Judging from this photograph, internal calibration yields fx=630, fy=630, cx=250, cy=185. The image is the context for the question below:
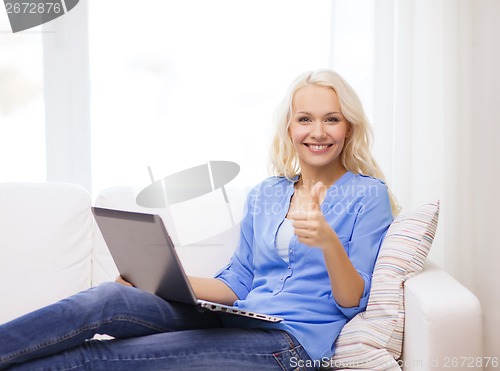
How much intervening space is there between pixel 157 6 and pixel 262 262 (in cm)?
127

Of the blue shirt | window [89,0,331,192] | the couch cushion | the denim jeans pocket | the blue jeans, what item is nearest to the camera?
the blue jeans

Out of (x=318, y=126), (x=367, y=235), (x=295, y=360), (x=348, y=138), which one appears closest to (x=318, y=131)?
(x=318, y=126)

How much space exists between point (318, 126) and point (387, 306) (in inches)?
21.6

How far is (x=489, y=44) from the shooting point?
2.24 meters

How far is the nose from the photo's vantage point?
1.81m

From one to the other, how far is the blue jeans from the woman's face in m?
0.55

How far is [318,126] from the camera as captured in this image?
1.82 meters

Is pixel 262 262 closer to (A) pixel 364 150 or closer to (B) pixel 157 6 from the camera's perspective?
(A) pixel 364 150

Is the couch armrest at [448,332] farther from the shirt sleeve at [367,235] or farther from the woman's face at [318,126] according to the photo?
the woman's face at [318,126]

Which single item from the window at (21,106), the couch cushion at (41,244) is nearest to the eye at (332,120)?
the couch cushion at (41,244)

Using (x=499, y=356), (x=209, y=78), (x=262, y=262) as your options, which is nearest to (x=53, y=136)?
(x=209, y=78)

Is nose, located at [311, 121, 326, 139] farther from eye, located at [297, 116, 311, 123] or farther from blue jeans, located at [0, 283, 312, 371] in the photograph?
blue jeans, located at [0, 283, 312, 371]

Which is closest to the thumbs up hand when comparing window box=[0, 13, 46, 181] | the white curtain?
the white curtain

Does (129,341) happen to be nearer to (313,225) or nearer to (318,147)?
(313,225)
